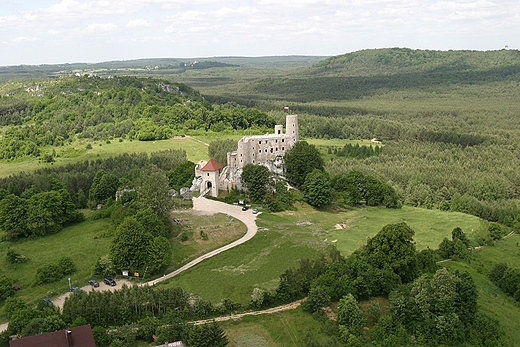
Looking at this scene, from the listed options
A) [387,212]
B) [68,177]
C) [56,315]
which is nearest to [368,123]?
[387,212]

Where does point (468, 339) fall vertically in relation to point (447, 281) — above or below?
below

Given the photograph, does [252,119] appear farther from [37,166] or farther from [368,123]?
[37,166]

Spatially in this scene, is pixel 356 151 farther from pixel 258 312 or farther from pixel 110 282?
pixel 110 282

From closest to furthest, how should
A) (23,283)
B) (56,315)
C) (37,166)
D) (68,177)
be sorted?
(56,315) → (23,283) → (68,177) → (37,166)

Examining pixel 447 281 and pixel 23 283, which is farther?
pixel 23 283

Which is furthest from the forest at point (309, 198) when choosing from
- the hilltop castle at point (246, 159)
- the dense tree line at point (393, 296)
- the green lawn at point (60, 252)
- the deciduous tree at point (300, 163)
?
the hilltop castle at point (246, 159)

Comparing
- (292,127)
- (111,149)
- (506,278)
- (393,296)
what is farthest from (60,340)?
(111,149)
